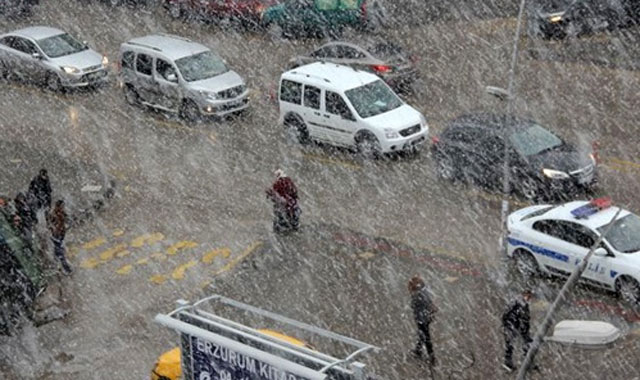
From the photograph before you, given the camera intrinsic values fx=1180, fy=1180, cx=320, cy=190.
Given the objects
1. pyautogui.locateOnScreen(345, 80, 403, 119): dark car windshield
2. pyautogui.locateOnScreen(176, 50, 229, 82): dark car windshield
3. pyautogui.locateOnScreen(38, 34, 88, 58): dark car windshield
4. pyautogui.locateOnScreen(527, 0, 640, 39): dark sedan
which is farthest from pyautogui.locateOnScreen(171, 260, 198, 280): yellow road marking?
pyautogui.locateOnScreen(527, 0, 640, 39): dark sedan

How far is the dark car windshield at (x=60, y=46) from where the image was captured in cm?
3092

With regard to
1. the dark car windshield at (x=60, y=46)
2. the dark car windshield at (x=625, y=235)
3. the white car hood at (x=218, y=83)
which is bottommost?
the dark car windshield at (x=60, y=46)

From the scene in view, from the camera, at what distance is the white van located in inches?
997

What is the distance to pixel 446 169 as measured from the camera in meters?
24.2

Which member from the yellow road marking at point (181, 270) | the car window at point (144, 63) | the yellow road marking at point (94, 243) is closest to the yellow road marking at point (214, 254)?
the yellow road marking at point (181, 270)

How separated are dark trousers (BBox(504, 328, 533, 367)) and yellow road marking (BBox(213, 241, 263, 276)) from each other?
578 cm

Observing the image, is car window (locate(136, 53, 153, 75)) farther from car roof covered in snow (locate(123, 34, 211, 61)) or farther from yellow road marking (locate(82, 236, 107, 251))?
yellow road marking (locate(82, 236, 107, 251))

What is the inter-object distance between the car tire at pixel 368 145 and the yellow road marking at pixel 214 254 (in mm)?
5046

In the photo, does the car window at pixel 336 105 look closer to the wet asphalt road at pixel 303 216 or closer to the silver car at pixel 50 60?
the wet asphalt road at pixel 303 216

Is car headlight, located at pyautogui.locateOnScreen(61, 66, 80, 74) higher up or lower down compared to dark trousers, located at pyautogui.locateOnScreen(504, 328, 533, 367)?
lower down

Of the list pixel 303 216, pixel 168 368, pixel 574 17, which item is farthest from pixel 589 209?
pixel 574 17

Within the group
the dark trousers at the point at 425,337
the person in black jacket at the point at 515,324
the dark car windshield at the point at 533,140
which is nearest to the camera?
the person in black jacket at the point at 515,324

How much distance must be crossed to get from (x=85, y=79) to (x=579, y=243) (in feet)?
51.0

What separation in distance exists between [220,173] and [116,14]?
14791 mm
